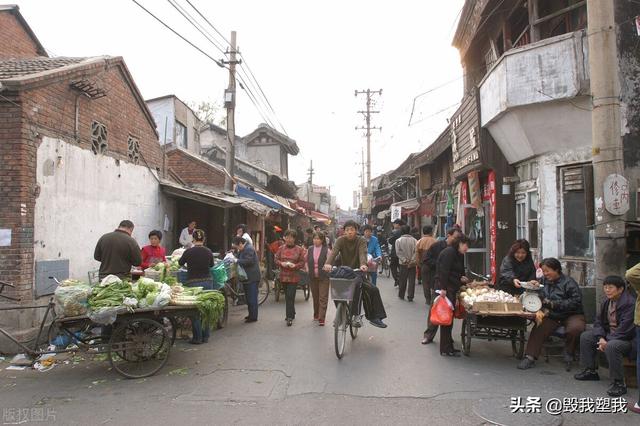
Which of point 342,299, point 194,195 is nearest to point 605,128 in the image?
point 342,299

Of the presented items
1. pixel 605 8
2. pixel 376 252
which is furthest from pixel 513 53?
pixel 376 252

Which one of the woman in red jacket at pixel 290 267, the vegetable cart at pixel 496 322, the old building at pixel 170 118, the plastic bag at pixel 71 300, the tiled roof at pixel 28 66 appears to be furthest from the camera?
the old building at pixel 170 118

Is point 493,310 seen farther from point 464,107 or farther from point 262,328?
point 464,107

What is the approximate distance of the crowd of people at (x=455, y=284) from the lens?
539 centimetres

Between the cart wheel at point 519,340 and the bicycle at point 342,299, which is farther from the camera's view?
the bicycle at point 342,299

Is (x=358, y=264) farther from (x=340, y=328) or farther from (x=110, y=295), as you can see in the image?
(x=110, y=295)

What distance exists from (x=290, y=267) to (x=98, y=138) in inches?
186

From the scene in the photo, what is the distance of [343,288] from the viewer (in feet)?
23.1

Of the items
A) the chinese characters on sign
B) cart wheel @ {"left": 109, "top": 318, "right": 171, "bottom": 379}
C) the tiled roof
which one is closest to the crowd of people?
the chinese characters on sign

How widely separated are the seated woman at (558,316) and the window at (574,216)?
9.18ft

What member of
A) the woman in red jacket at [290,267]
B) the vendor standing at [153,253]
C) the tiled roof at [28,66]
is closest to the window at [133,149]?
the tiled roof at [28,66]

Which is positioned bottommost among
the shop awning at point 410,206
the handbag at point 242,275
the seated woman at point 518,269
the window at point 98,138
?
the handbag at point 242,275

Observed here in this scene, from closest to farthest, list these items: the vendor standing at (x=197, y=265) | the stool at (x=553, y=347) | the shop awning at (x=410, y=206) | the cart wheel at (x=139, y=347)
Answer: the cart wheel at (x=139, y=347)
the stool at (x=553, y=347)
the vendor standing at (x=197, y=265)
the shop awning at (x=410, y=206)

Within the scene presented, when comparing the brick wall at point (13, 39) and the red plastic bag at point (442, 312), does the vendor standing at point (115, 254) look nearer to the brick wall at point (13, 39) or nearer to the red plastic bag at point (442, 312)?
the red plastic bag at point (442, 312)
